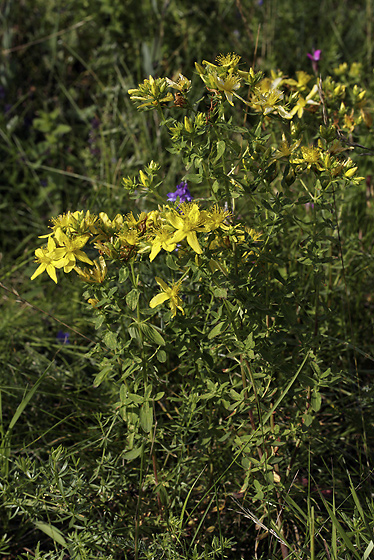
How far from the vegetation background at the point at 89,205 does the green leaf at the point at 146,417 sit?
0.77ft

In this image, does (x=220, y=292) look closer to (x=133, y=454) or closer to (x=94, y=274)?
(x=94, y=274)

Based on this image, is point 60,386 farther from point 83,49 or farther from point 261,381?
point 83,49

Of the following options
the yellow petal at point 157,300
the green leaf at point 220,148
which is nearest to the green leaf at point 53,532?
the yellow petal at point 157,300

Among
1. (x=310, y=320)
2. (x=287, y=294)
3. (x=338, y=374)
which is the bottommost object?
(x=338, y=374)

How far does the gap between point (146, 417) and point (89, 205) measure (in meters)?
→ 1.32

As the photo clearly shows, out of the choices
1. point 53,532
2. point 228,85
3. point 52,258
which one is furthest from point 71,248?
point 53,532

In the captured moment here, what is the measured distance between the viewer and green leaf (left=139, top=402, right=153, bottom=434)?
1.27 m

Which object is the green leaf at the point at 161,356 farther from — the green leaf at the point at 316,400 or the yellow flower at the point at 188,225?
the green leaf at the point at 316,400

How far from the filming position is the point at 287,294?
139cm

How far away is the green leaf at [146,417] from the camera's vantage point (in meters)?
1.27

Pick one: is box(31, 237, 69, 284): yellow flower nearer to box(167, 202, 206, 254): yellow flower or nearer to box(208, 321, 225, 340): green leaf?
box(167, 202, 206, 254): yellow flower

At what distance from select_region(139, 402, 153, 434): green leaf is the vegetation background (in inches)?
9.3

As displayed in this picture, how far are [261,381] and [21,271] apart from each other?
1720 mm

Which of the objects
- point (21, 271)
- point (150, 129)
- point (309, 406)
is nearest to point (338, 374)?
point (309, 406)
